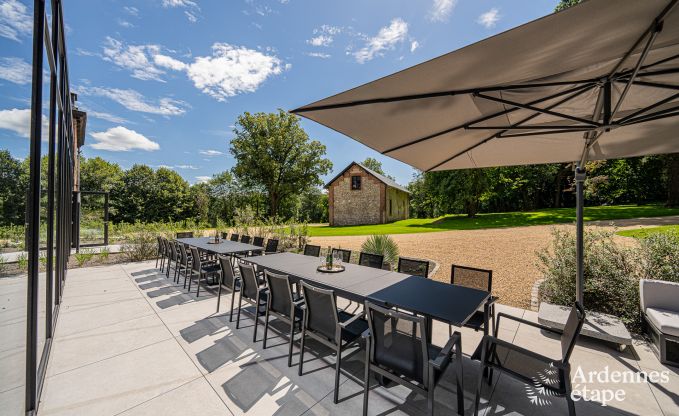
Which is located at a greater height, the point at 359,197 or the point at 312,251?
the point at 359,197

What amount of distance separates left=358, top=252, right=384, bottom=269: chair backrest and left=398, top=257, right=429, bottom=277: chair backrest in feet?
1.46

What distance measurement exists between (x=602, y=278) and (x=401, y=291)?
12.0 ft

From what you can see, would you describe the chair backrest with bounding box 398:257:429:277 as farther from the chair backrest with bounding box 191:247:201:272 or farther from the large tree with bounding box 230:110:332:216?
the large tree with bounding box 230:110:332:216

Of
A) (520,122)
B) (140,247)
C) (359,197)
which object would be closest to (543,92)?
(520,122)

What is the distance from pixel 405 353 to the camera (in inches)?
80.7

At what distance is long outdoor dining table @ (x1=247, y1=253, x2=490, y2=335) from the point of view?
7.80 ft

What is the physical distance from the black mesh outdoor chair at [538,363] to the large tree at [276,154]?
2421 centimetres

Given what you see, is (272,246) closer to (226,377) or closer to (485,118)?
(226,377)

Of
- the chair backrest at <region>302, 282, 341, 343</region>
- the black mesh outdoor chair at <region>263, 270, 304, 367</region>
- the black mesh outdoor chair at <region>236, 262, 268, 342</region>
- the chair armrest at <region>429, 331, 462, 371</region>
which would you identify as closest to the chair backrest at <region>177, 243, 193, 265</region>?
the black mesh outdoor chair at <region>236, 262, 268, 342</region>

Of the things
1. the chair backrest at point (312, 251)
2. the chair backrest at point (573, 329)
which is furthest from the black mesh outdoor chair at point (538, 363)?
the chair backrest at point (312, 251)

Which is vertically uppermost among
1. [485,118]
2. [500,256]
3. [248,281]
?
[485,118]

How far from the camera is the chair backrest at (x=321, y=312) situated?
2527 millimetres

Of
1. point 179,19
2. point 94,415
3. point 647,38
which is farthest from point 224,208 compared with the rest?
point 647,38

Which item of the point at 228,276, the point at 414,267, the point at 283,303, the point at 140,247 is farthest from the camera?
the point at 140,247
